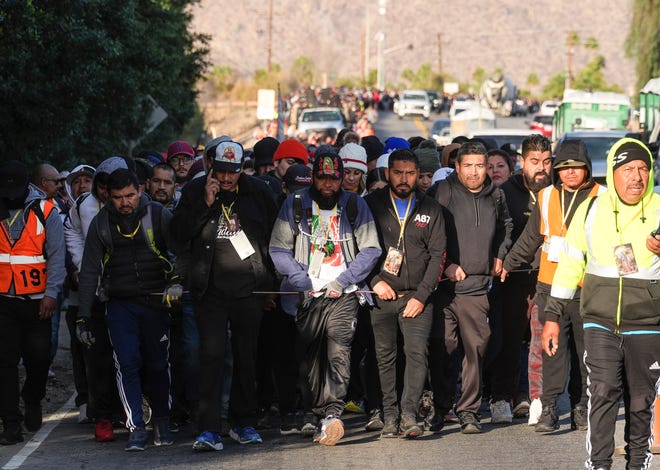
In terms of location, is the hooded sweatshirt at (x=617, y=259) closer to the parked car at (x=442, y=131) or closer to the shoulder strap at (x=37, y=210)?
the shoulder strap at (x=37, y=210)

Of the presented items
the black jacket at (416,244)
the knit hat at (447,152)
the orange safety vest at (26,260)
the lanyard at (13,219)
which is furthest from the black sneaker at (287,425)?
the knit hat at (447,152)

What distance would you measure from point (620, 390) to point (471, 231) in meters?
2.65

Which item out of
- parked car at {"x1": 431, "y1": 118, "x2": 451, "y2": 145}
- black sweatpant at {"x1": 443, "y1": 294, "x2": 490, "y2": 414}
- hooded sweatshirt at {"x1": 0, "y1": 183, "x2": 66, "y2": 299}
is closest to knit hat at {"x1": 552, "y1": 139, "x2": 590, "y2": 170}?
black sweatpant at {"x1": 443, "y1": 294, "x2": 490, "y2": 414}

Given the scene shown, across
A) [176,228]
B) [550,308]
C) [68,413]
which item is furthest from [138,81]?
[550,308]

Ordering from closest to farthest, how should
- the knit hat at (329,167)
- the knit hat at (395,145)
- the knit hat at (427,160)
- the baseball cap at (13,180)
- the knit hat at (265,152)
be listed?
the knit hat at (329,167), the baseball cap at (13,180), the knit hat at (427,160), the knit hat at (265,152), the knit hat at (395,145)

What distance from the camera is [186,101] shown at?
35.7 metres

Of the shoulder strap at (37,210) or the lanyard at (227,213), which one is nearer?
the lanyard at (227,213)

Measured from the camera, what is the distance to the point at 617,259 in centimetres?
809

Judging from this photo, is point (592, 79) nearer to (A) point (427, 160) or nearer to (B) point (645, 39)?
(B) point (645, 39)

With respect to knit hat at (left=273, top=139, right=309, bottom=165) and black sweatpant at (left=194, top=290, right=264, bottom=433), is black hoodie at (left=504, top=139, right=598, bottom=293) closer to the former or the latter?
black sweatpant at (left=194, top=290, right=264, bottom=433)

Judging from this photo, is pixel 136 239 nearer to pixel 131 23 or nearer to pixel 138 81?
pixel 131 23

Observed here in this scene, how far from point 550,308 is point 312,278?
193 centimetres

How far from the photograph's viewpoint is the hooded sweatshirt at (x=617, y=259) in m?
8.05

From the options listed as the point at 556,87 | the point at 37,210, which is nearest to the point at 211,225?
the point at 37,210
